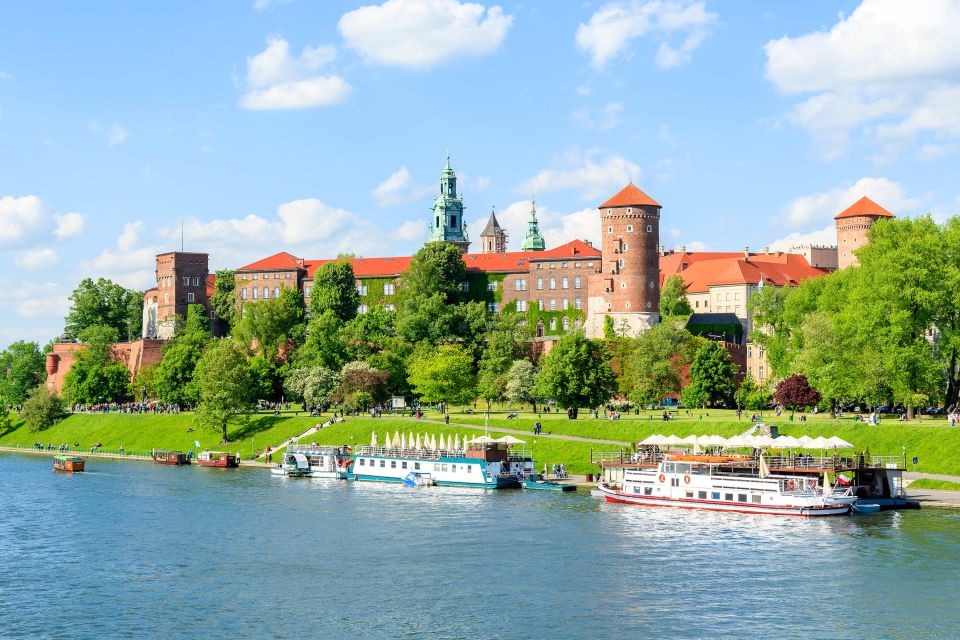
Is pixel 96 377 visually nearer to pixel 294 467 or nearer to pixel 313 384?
pixel 313 384

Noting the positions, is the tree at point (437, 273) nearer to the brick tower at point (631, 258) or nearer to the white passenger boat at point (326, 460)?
the brick tower at point (631, 258)

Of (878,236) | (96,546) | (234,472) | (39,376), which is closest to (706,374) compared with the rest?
(878,236)

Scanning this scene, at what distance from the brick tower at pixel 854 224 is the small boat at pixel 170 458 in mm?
83983

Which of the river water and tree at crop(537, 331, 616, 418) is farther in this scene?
tree at crop(537, 331, 616, 418)

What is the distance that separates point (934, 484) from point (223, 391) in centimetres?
6407

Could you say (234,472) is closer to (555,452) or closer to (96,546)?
(555,452)

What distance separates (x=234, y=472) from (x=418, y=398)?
2995 cm

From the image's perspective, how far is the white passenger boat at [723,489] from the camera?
219ft

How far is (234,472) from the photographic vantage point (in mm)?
97062

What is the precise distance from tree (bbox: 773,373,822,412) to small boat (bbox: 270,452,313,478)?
3617 cm

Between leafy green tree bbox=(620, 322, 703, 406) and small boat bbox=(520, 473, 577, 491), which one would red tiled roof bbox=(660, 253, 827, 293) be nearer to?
leafy green tree bbox=(620, 322, 703, 406)

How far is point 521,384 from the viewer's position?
11431 cm

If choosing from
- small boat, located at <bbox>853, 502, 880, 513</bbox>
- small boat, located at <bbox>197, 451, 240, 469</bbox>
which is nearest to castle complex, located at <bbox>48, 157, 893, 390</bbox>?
small boat, located at <bbox>197, 451, 240, 469</bbox>

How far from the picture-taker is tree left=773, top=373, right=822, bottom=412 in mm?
97562
